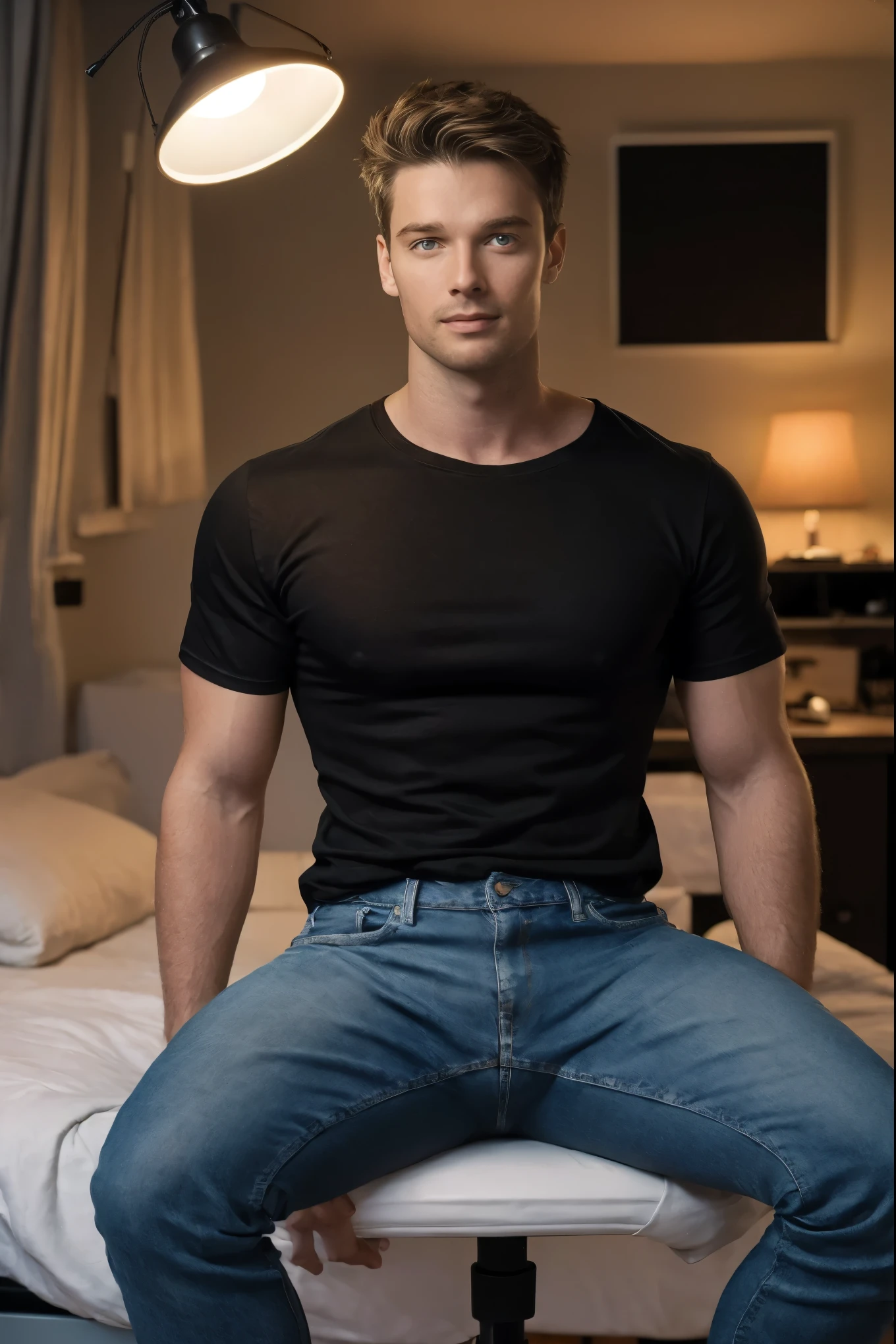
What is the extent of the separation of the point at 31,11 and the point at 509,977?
1.69m

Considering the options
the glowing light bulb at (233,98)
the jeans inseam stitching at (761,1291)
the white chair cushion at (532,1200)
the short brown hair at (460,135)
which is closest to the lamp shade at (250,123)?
the glowing light bulb at (233,98)

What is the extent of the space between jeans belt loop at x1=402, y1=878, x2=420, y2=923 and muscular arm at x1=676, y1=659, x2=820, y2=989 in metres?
0.30

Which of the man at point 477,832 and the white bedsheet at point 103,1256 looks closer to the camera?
the man at point 477,832

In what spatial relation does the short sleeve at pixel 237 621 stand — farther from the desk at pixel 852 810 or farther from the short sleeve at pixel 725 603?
the desk at pixel 852 810

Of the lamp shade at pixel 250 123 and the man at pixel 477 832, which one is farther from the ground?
the lamp shade at pixel 250 123

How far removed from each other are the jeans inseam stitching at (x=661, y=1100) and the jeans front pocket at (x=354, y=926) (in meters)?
0.15

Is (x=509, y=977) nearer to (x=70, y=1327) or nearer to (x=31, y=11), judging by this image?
(x=70, y=1327)

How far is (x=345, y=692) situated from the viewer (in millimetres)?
1182

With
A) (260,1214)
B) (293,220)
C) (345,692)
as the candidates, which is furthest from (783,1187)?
(293,220)

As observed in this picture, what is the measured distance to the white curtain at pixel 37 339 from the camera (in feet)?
6.56

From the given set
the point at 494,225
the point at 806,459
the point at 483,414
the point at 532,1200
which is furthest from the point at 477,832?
the point at 806,459

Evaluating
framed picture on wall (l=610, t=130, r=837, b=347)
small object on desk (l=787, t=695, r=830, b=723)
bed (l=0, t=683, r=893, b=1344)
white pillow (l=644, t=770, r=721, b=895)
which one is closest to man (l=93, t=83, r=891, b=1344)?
bed (l=0, t=683, r=893, b=1344)

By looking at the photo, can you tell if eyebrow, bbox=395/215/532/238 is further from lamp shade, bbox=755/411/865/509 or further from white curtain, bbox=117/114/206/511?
lamp shade, bbox=755/411/865/509

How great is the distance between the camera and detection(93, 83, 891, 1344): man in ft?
3.02
